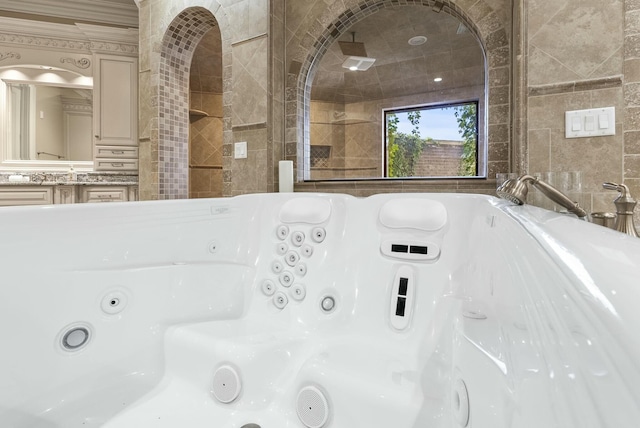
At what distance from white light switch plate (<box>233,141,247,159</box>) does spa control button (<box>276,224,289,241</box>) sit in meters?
1.09

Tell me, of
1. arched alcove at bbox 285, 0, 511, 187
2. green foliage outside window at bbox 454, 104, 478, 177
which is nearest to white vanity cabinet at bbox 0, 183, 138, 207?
arched alcove at bbox 285, 0, 511, 187

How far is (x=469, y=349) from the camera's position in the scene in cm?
55

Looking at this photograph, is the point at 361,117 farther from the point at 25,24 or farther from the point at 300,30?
the point at 25,24

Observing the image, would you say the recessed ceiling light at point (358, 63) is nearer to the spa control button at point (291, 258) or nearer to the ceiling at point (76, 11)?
the spa control button at point (291, 258)

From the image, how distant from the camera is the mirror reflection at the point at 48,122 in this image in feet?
11.8

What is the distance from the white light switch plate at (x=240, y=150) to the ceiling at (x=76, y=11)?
9.00 ft

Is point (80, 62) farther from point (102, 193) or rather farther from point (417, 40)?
point (417, 40)

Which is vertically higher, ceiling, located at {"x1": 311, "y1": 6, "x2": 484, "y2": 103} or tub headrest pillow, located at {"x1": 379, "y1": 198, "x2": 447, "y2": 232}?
ceiling, located at {"x1": 311, "y1": 6, "x2": 484, "y2": 103}

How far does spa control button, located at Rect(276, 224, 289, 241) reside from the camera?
133cm

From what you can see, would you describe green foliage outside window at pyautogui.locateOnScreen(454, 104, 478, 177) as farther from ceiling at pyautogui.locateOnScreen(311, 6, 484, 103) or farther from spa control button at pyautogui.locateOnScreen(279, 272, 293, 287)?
spa control button at pyautogui.locateOnScreen(279, 272, 293, 287)

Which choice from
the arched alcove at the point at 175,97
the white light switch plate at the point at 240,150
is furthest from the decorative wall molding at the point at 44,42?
the white light switch plate at the point at 240,150

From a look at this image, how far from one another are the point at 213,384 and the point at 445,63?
204cm

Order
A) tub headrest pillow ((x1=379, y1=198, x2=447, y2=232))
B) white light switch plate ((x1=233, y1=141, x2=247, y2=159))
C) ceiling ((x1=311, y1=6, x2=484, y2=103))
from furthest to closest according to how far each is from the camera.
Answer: white light switch plate ((x1=233, y1=141, x2=247, y2=159))
ceiling ((x1=311, y1=6, x2=484, y2=103))
tub headrest pillow ((x1=379, y1=198, x2=447, y2=232))

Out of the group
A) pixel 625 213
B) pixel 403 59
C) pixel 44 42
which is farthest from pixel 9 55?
pixel 625 213
